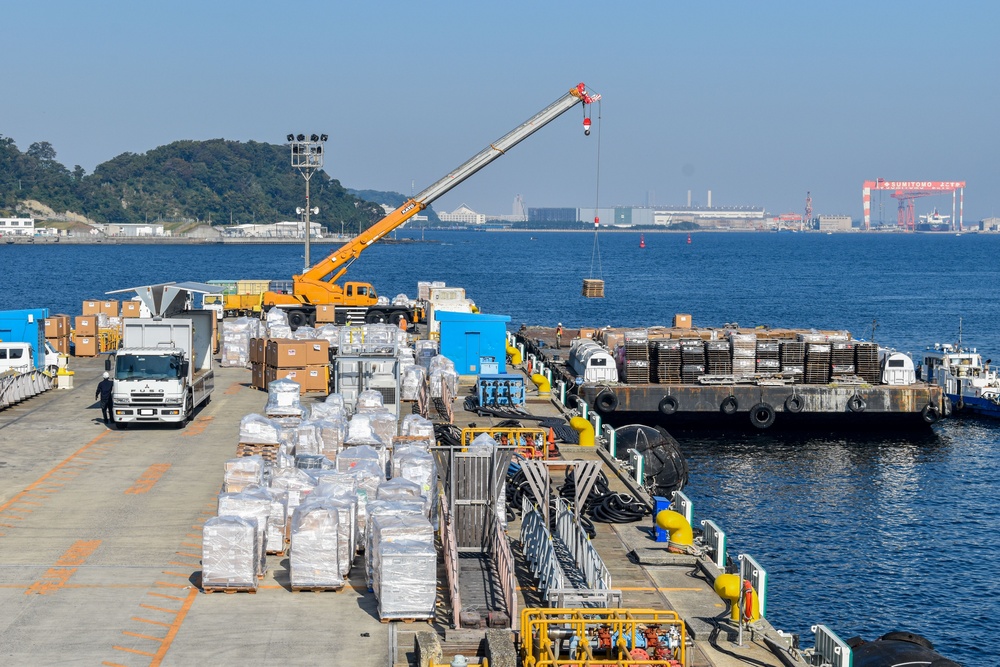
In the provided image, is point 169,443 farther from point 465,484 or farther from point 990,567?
point 990,567

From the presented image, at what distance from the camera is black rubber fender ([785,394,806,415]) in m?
50.1

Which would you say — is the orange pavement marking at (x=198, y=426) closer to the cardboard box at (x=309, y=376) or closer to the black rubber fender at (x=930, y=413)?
the cardboard box at (x=309, y=376)

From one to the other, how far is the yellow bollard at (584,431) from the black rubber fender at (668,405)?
13155mm

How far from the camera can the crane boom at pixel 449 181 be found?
61.3 metres

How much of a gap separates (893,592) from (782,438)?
20.2 m

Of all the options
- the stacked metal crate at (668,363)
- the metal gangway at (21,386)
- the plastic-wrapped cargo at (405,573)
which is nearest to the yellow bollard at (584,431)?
the stacked metal crate at (668,363)

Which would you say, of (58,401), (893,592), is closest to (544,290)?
(58,401)

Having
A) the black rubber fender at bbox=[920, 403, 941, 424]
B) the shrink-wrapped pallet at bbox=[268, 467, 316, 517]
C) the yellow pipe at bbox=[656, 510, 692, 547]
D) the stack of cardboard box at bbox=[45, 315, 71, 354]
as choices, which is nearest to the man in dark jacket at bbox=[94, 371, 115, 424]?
the shrink-wrapped pallet at bbox=[268, 467, 316, 517]

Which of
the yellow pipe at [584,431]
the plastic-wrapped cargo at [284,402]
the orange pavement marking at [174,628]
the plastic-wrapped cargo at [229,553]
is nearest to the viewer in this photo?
the orange pavement marking at [174,628]

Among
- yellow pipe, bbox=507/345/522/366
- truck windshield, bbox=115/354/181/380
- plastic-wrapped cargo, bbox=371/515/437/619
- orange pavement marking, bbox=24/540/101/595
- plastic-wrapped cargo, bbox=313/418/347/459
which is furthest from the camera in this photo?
yellow pipe, bbox=507/345/522/366

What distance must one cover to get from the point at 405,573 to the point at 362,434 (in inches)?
372

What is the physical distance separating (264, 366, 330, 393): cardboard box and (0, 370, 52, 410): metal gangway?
8.38 m

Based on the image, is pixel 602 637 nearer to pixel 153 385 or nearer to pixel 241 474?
pixel 241 474

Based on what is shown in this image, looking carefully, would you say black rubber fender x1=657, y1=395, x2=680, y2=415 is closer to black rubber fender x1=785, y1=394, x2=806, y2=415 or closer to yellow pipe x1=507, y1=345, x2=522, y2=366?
black rubber fender x1=785, y1=394, x2=806, y2=415
